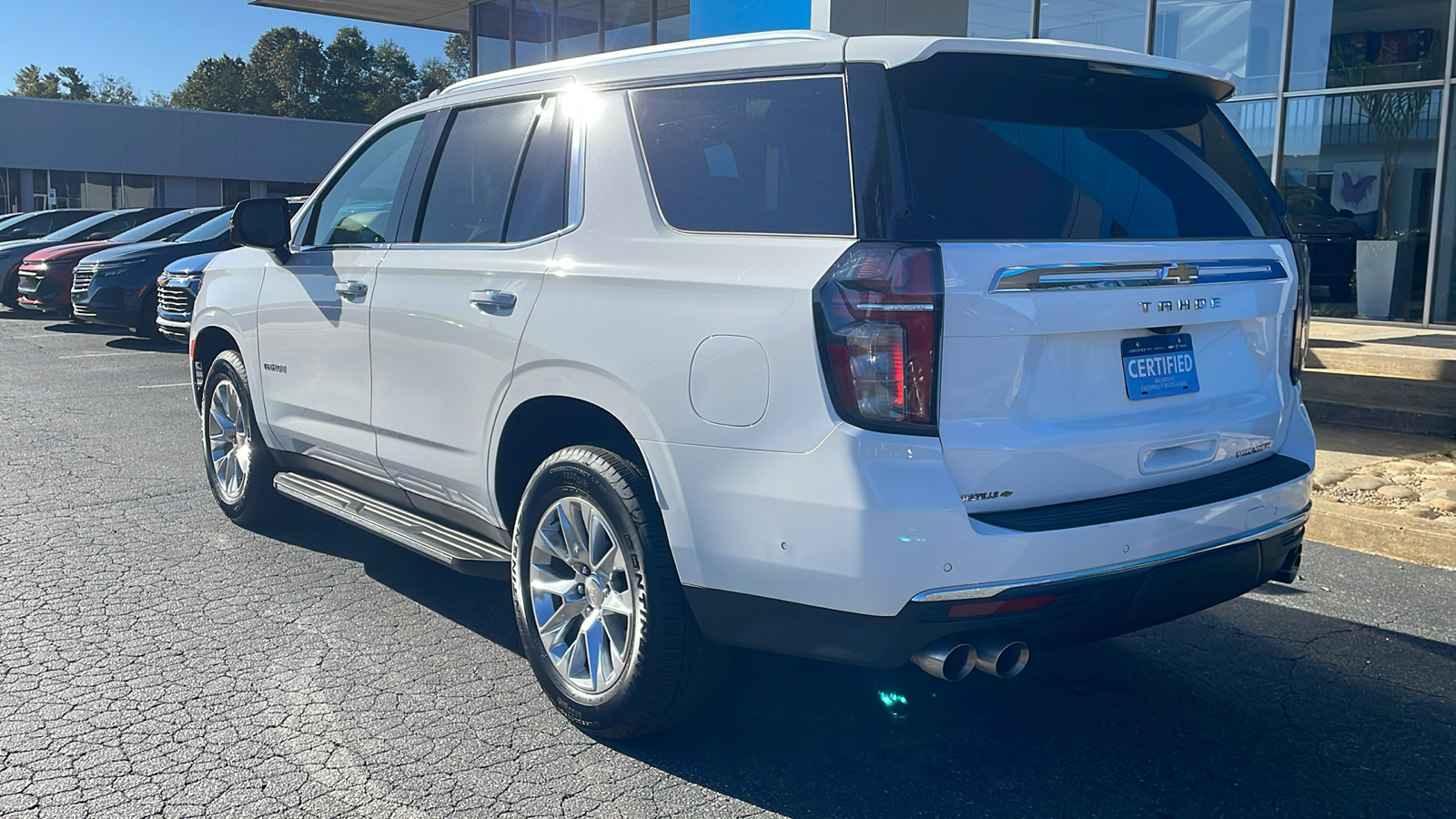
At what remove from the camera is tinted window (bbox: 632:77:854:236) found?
10.1 feet

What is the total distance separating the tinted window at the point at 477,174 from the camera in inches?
165

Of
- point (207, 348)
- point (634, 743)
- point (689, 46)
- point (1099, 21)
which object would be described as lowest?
point (634, 743)

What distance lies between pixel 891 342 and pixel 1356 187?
11557mm

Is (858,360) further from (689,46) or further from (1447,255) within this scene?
(1447,255)

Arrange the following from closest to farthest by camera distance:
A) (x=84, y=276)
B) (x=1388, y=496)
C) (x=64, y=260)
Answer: (x=1388, y=496), (x=84, y=276), (x=64, y=260)

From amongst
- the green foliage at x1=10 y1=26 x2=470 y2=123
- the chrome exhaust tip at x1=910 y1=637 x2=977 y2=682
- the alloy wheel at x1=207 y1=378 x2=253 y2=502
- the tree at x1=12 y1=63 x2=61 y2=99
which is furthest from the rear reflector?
the tree at x1=12 y1=63 x2=61 y2=99

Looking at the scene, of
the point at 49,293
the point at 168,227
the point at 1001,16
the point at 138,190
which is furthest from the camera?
the point at 138,190

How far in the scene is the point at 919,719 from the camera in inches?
148

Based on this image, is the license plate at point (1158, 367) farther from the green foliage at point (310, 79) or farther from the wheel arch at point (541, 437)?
the green foliage at point (310, 79)

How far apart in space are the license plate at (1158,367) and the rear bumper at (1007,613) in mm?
430

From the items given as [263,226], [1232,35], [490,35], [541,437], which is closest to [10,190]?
[490,35]

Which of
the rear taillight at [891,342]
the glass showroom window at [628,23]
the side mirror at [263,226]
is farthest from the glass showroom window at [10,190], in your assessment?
the rear taillight at [891,342]

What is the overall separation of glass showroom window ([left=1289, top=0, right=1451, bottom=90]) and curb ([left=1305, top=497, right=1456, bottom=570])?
8178mm

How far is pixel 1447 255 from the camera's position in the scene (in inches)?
481
